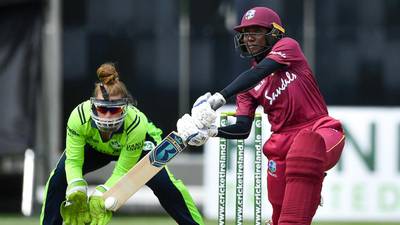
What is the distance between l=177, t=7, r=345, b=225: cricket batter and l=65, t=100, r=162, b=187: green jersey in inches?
25.2

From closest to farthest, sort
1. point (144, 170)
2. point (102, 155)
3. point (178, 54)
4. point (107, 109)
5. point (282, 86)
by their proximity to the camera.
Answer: point (282, 86) → point (144, 170) → point (107, 109) → point (102, 155) → point (178, 54)

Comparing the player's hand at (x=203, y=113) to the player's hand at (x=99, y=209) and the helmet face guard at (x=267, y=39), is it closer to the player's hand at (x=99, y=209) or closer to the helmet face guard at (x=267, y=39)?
the helmet face guard at (x=267, y=39)

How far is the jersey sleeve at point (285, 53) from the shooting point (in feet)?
18.1

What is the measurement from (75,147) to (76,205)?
0.30 meters

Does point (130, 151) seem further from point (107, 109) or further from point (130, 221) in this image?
point (130, 221)

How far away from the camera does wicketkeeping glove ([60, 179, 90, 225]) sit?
20.3 ft

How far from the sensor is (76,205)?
628 cm

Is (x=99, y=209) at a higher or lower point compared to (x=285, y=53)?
lower

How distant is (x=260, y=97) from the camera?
5812 mm

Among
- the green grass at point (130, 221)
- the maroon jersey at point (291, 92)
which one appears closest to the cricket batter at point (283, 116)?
the maroon jersey at point (291, 92)

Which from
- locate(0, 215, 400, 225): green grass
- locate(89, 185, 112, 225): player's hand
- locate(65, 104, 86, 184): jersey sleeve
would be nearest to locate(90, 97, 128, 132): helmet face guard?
locate(65, 104, 86, 184): jersey sleeve

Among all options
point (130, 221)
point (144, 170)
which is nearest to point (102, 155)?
point (144, 170)

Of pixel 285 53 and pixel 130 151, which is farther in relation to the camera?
pixel 130 151

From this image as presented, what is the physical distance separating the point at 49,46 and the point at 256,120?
4.68 m
